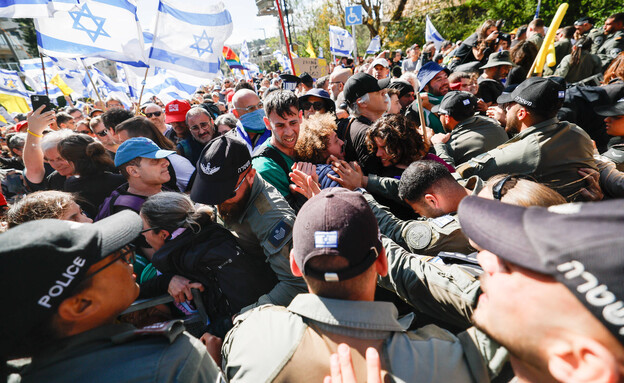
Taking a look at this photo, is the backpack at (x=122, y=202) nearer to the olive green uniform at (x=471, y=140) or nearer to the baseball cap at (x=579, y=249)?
the baseball cap at (x=579, y=249)

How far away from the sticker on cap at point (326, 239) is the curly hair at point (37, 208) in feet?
7.34

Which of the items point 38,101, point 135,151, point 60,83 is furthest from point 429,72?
point 60,83

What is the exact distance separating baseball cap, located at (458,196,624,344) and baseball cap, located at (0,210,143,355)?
1.44 metres

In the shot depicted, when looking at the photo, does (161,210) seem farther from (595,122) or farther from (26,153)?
(595,122)

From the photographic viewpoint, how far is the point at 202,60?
4902 millimetres

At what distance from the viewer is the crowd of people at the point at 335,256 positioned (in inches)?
33.1

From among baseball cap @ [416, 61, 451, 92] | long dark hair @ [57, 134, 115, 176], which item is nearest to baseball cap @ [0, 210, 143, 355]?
long dark hair @ [57, 134, 115, 176]

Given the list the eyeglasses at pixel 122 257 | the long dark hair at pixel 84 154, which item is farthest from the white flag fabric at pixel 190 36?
the eyeglasses at pixel 122 257

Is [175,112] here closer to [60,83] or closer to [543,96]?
[543,96]

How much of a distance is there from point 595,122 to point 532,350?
457 cm

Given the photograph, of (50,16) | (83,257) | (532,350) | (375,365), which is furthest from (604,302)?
(50,16)

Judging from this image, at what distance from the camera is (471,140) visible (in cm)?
330

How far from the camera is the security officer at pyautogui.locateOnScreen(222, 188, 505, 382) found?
3.52ft

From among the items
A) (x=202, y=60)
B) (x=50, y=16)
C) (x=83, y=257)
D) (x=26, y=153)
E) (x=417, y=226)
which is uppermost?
(x=50, y=16)
